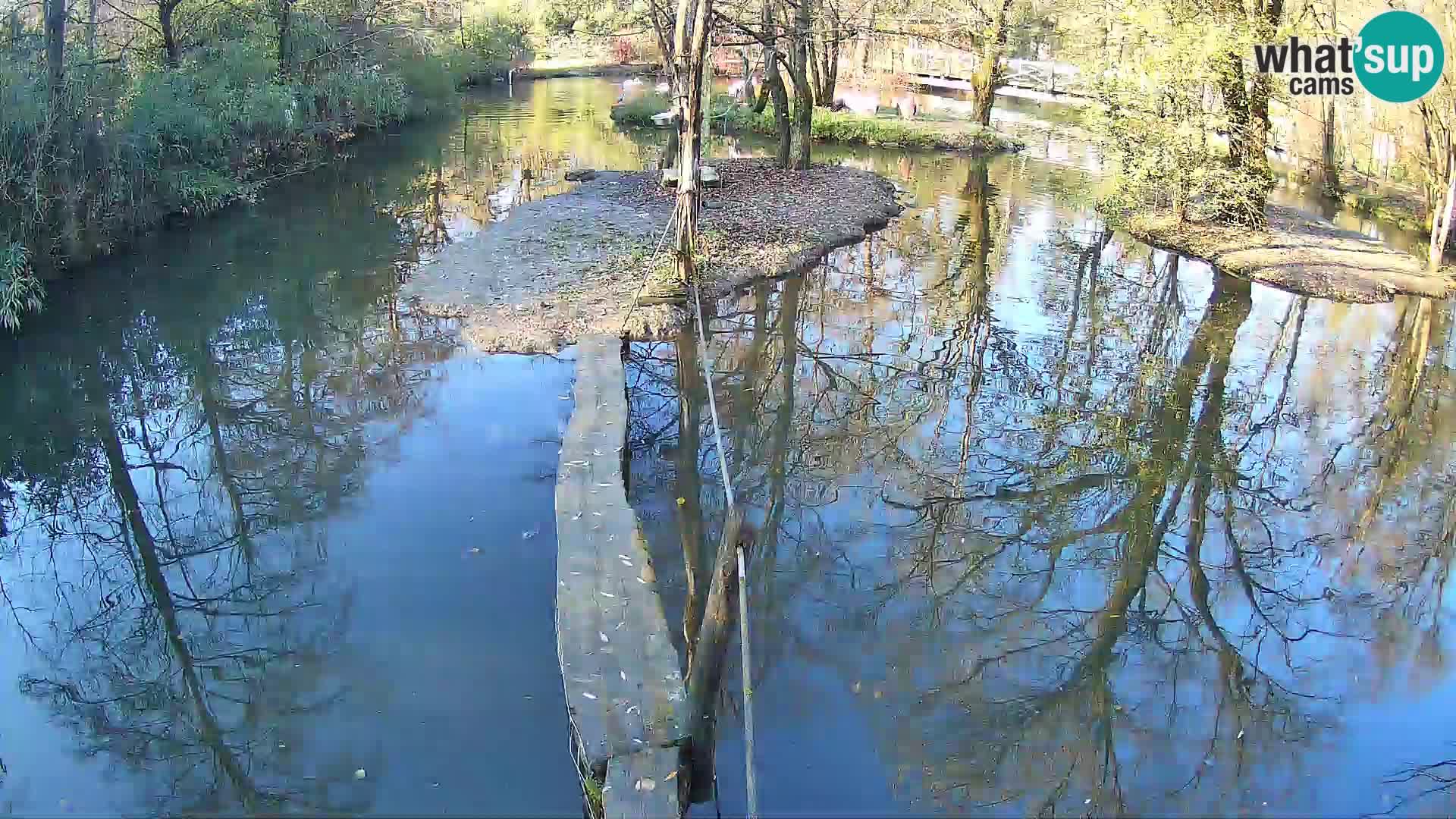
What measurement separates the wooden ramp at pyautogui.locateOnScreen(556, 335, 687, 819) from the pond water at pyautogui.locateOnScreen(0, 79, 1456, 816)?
0.40m

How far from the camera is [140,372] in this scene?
10.3 meters

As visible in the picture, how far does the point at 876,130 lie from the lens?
25.5 meters

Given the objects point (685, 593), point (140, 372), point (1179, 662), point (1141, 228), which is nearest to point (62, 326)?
point (140, 372)

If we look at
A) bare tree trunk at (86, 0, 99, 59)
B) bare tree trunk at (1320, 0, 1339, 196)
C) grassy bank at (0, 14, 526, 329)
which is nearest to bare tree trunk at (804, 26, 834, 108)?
grassy bank at (0, 14, 526, 329)

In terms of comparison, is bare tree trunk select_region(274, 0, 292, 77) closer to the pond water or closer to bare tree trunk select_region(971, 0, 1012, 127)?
the pond water

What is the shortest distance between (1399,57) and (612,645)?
1513cm

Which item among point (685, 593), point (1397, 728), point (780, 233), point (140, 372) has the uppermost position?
point (780, 233)

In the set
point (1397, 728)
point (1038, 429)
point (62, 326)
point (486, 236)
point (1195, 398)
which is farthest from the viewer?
point (486, 236)

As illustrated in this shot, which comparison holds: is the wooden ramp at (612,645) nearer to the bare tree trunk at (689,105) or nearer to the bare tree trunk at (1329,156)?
the bare tree trunk at (689,105)

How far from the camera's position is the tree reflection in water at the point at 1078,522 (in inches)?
216

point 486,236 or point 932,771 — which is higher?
point 486,236

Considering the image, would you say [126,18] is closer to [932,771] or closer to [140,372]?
[140,372]

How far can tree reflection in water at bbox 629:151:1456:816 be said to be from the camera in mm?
5492

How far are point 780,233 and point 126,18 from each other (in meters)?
13.0
